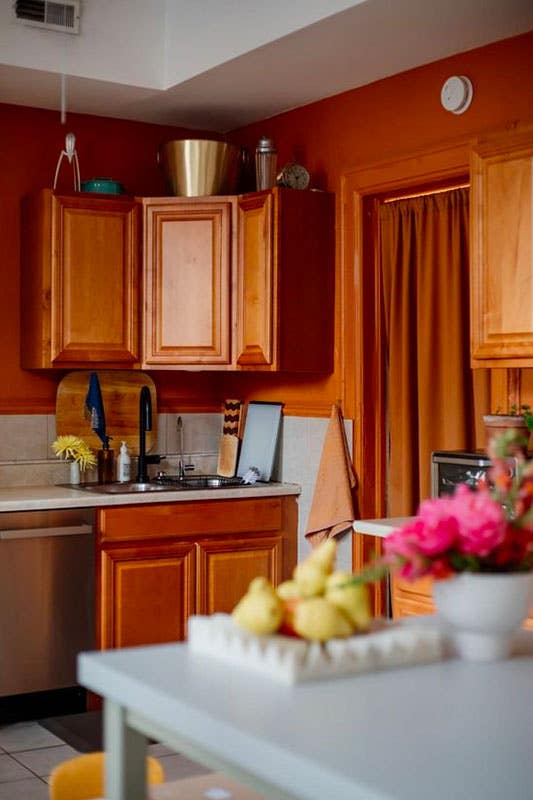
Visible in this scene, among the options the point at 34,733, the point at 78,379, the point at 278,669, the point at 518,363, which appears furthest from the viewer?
the point at 78,379

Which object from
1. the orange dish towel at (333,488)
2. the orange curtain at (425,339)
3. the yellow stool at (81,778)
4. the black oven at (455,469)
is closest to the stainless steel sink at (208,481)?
the orange dish towel at (333,488)

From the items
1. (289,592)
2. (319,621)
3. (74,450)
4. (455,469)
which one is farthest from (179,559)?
(319,621)

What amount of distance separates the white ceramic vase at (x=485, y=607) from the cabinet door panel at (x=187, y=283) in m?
3.32

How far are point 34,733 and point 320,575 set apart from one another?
3041 mm

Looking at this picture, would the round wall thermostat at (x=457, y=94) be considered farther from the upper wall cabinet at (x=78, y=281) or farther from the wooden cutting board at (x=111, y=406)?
the wooden cutting board at (x=111, y=406)

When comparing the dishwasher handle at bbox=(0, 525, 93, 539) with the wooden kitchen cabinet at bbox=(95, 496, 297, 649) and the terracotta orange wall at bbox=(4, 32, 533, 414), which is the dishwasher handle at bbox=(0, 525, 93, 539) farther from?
the terracotta orange wall at bbox=(4, 32, 533, 414)

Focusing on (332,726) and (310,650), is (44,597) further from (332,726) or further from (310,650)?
(332,726)

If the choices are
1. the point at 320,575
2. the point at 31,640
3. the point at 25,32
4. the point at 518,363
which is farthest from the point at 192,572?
the point at 320,575

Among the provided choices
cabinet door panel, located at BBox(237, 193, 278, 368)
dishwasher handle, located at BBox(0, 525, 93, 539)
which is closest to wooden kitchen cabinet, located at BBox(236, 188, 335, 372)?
cabinet door panel, located at BBox(237, 193, 278, 368)

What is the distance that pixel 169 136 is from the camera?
222 inches

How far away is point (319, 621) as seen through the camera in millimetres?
1803

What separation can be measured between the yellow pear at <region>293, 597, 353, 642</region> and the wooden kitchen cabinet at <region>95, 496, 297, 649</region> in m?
3.03

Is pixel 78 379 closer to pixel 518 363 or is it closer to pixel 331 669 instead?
pixel 518 363

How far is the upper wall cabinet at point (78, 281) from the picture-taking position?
5020 mm
